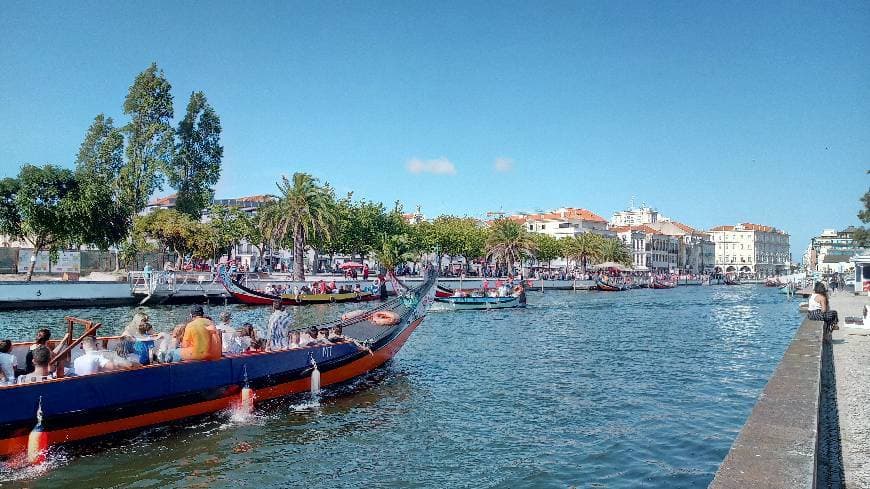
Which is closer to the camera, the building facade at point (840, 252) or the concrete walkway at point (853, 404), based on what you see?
the concrete walkway at point (853, 404)

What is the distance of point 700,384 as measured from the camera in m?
17.6

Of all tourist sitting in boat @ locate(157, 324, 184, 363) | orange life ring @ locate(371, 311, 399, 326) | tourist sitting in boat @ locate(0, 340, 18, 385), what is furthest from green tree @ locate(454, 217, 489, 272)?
tourist sitting in boat @ locate(0, 340, 18, 385)

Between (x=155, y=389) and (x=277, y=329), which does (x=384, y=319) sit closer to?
(x=277, y=329)

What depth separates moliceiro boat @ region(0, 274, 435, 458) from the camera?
10359mm

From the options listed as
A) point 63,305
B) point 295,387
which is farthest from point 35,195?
point 295,387

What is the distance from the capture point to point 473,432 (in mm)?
12734

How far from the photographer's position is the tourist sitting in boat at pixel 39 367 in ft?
35.2

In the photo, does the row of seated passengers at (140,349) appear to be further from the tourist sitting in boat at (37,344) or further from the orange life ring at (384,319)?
the orange life ring at (384,319)

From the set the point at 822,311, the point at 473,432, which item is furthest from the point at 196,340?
the point at 822,311

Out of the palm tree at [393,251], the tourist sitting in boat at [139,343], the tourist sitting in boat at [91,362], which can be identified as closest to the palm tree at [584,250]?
the palm tree at [393,251]

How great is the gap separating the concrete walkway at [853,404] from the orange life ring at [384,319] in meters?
11.9

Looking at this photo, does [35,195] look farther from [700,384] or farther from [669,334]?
[700,384]

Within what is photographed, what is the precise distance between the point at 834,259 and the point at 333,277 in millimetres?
72379

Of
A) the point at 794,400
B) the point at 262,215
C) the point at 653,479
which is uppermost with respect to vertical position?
the point at 262,215
